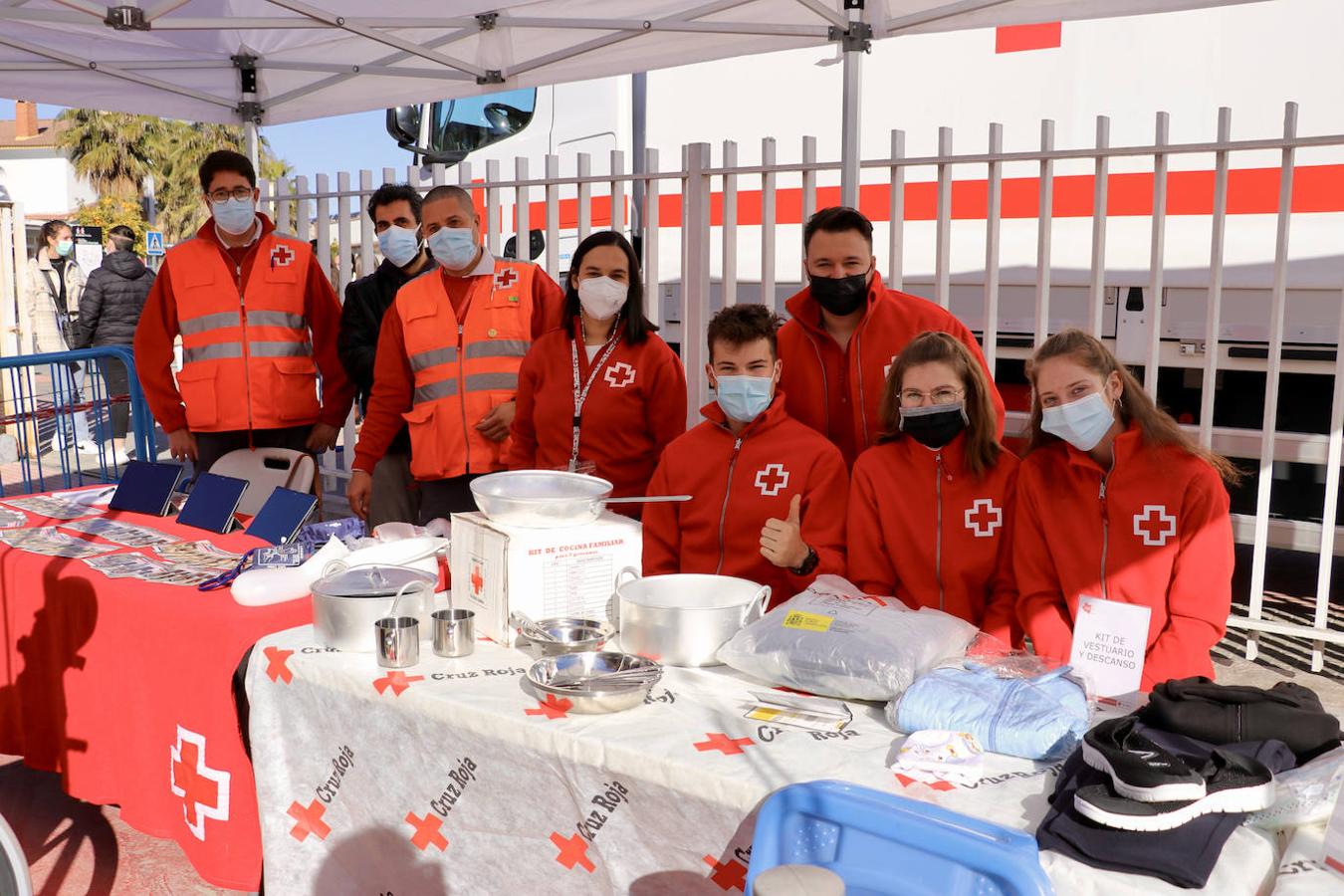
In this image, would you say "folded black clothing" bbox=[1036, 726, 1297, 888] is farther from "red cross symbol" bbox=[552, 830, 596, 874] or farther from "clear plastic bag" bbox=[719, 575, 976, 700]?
"red cross symbol" bbox=[552, 830, 596, 874]

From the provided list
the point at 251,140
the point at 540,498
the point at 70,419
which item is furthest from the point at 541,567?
the point at 70,419

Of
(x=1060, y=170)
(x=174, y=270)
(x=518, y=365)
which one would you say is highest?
(x=1060, y=170)

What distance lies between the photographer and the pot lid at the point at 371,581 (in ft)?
7.63

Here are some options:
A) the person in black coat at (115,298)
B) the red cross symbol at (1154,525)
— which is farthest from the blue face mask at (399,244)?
the person in black coat at (115,298)

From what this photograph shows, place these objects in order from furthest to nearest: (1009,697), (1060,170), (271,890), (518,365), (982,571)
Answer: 1. (1060,170)
2. (518,365)
3. (982,571)
4. (271,890)
5. (1009,697)

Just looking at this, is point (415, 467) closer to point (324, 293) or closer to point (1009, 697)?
point (324, 293)

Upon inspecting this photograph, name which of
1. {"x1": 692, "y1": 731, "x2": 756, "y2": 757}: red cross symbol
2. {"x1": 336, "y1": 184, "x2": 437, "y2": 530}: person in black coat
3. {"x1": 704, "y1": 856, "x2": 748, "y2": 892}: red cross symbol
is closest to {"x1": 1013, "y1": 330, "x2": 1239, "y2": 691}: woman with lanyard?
{"x1": 692, "y1": 731, "x2": 756, "y2": 757}: red cross symbol

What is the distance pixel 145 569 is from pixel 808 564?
5.87 feet

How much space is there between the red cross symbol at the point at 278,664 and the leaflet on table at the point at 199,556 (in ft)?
2.14

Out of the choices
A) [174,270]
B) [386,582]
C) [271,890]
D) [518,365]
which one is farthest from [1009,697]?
[174,270]

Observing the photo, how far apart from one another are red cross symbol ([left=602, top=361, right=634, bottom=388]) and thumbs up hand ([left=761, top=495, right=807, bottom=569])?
937 millimetres

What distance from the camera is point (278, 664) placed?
2332 millimetres

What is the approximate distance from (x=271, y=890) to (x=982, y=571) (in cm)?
178

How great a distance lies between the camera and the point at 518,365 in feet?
12.6
